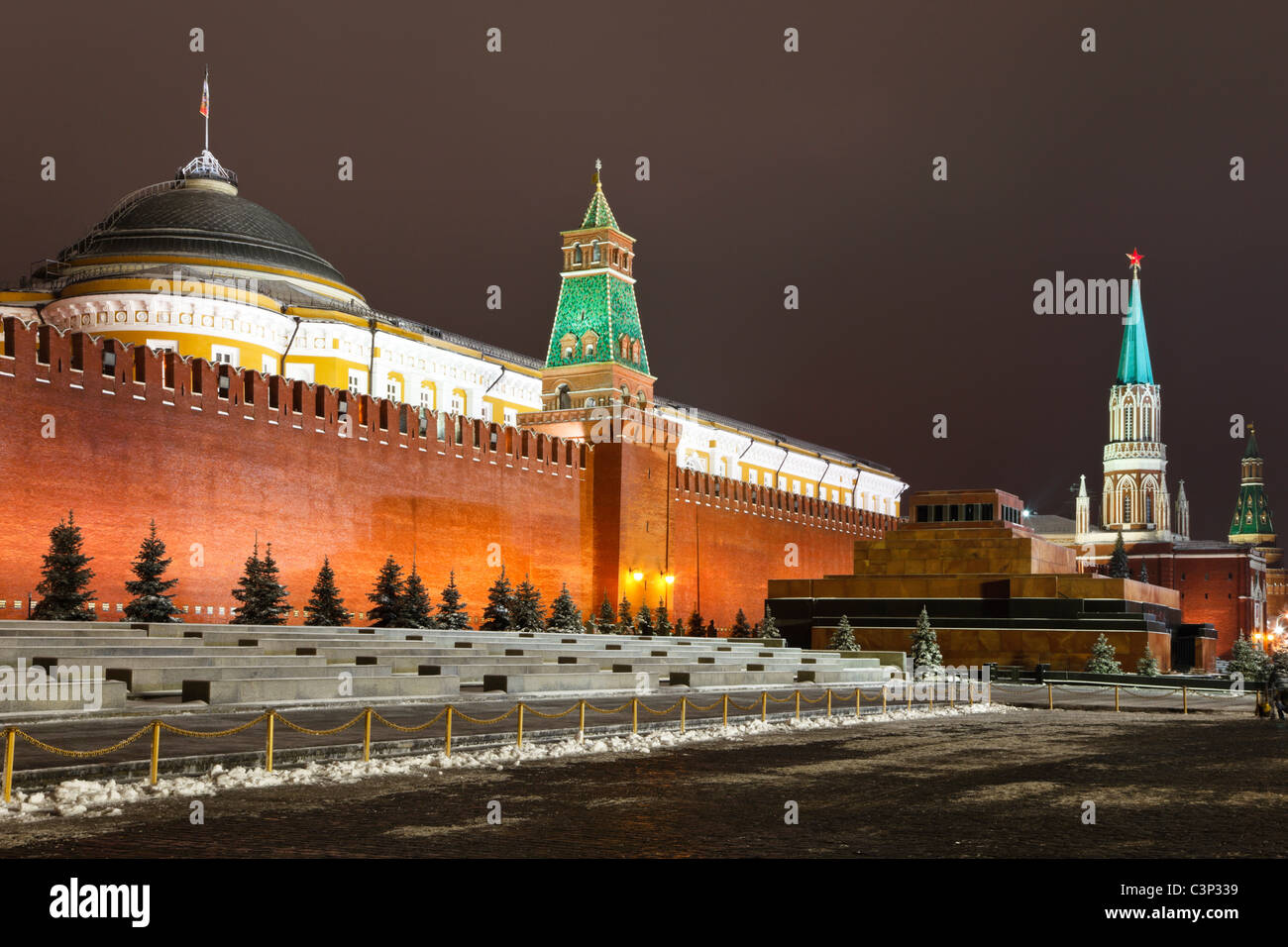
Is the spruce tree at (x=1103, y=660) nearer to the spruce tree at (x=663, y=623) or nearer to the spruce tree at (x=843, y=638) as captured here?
the spruce tree at (x=843, y=638)

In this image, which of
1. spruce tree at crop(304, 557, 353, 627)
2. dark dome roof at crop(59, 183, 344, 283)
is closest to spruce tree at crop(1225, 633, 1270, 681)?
spruce tree at crop(304, 557, 353, 627)

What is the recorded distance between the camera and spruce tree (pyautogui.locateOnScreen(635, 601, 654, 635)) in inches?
1371

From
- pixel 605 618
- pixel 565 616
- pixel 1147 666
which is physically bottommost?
pixel 1147 666

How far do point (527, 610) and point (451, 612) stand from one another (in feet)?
7.06

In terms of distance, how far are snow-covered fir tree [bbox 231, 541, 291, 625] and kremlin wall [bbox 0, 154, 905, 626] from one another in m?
0.75

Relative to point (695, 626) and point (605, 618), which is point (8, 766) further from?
point (695, 626)

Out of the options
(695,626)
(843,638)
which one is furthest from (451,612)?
(843,638)

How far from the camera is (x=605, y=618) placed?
34.9 m

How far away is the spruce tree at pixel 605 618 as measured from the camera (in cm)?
3400

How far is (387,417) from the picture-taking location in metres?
30.6

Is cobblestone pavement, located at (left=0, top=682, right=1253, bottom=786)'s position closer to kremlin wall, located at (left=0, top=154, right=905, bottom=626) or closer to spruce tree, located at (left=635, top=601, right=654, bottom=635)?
kremlin wall, located at (left=0, top=154, right=905, bottom=626)

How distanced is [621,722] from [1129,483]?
78397mm
